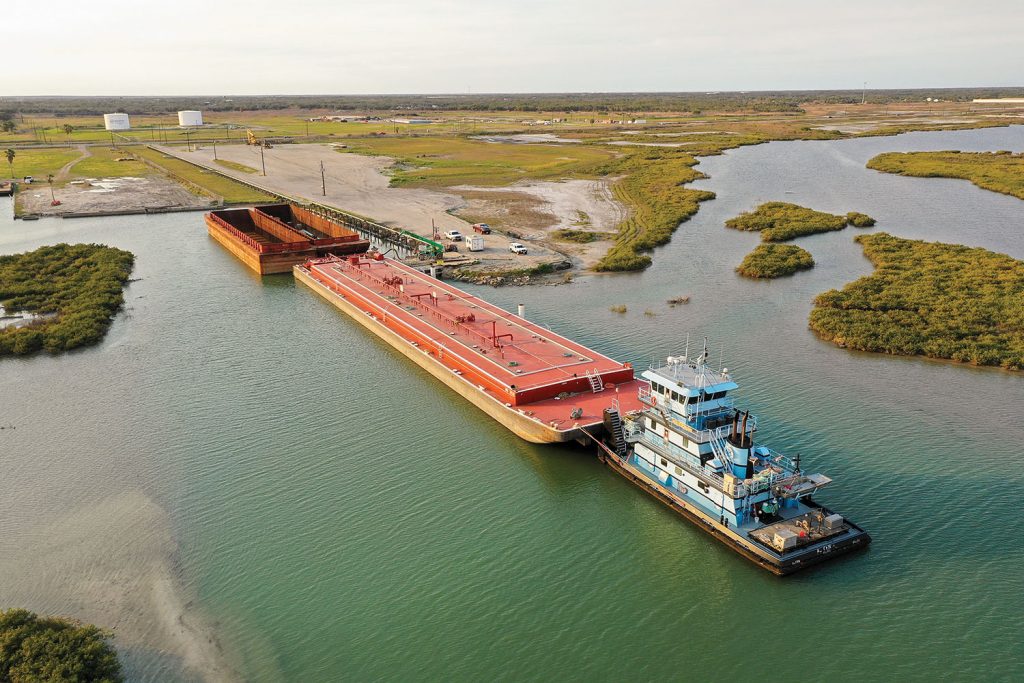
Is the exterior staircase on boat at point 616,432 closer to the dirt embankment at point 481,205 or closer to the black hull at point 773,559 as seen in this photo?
the black hull at point 773,559

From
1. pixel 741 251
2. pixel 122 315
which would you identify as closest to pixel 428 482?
pixel 122 315

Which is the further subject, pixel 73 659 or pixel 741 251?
pixel 741 251

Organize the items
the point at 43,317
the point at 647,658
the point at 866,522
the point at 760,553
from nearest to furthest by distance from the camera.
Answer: the point at 647,658
the point at 760,553
the point at 866,522
the point at 43,317

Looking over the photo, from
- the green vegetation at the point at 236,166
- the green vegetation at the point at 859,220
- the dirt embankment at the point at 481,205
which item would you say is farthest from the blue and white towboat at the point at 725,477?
the green vegetation at the point at 236,166

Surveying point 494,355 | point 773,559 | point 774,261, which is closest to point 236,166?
point 774,261

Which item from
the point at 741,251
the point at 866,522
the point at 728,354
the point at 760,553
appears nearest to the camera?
the point at 760,553

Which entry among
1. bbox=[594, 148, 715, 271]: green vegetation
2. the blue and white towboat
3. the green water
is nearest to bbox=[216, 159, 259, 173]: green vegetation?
bbox=[594, 148, 715, 271]: green vegetation

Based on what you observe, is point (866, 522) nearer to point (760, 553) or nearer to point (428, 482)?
point (760, 553)
